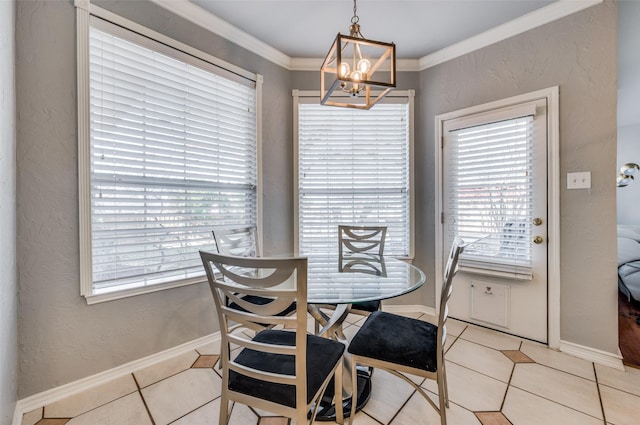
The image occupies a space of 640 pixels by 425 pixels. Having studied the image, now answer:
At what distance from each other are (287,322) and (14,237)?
1.55 m

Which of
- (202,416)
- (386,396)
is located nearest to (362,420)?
(386,396)

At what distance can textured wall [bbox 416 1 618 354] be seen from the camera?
1964 mm

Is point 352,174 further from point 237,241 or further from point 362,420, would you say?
point 362,420

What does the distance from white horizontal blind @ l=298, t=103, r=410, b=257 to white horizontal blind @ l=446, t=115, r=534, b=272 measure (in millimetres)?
497

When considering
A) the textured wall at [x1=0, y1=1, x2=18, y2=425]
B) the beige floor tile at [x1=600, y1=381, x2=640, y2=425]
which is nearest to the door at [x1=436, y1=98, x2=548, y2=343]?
the beige floor tile at [x1=600, y1=381, x2=640, y2=425]

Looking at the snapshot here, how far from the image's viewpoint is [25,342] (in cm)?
152

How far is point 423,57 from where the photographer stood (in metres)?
2.84

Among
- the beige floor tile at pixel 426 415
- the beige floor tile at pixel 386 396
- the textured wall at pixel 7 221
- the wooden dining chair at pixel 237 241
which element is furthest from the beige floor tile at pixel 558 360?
the textured wall at pixel 7 221

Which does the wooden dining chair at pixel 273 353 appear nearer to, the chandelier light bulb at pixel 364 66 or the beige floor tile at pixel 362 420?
the beige floor tile at pixel 362 420

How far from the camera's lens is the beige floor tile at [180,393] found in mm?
1518

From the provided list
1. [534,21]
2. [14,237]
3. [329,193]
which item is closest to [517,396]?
[329,193]

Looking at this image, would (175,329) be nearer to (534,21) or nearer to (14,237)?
(14,237)

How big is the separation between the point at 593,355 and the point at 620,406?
56cm

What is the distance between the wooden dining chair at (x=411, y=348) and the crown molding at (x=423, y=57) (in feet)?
7.11
